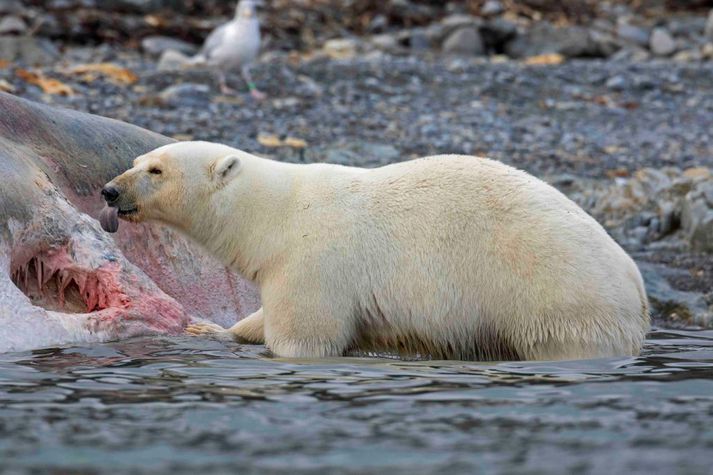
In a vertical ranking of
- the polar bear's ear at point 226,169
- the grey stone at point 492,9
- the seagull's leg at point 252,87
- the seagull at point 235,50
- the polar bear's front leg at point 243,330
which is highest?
the grey stone at point 492,9

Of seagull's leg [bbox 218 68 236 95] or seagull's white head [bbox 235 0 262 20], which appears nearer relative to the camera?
seagull's leg [bbox 218 68 236 95]

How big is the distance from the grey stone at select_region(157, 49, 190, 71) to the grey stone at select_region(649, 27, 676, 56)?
7.64 metres

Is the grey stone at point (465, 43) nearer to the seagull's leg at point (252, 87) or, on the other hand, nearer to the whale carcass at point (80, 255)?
the seagull's leg at point (252, 87)

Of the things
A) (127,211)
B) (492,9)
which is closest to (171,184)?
(127,211)

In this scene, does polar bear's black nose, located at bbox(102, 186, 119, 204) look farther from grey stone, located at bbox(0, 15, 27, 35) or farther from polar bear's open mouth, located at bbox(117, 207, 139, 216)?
grey stone, located at bbox(0, 15, 27, 35)

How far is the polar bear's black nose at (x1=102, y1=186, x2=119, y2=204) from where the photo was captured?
604 centimetres

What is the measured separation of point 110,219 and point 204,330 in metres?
0.74

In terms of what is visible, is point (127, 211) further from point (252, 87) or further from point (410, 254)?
point (252, 87)

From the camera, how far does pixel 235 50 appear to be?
1499cm

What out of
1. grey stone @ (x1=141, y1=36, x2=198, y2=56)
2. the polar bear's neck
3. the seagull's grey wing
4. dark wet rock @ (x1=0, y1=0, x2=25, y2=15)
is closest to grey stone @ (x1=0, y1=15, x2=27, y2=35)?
dark wet rock @ (x1=0, y1=0, x2=25, y2=15)

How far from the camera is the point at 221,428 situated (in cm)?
444

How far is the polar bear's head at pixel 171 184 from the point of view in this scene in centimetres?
605

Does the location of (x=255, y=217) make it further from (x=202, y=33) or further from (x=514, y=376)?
(x=202, y=33)

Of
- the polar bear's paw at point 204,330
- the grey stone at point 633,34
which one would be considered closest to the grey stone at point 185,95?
the polar bear's paw at point 204,330
